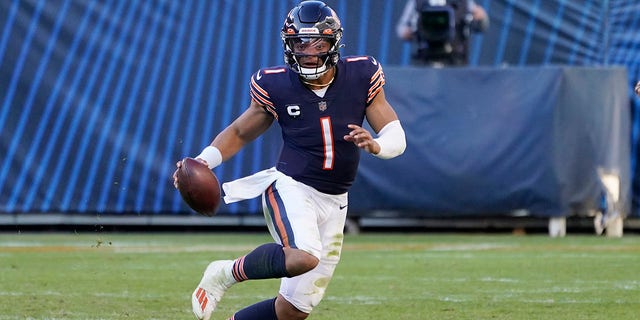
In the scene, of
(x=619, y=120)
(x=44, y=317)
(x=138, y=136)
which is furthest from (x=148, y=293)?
(x=619, y=120)

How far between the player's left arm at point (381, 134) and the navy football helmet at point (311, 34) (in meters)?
0.27

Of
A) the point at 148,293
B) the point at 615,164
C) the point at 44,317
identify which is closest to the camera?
the point at 44,317

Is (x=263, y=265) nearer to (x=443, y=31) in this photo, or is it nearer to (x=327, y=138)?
(x=327, y=138)

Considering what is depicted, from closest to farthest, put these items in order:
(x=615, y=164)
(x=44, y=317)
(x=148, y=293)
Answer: (x=44, y=317) → (x=148, y=293) → (x=615, y=164)

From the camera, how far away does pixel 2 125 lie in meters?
12.6

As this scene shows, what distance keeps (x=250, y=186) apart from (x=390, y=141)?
23.6 inches

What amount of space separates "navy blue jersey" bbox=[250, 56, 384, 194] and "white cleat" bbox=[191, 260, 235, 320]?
0.47 meters

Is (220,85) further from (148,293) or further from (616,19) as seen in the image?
(148,293)

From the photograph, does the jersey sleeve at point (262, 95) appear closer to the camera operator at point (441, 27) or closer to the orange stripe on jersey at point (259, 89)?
the orange stripe on jersey at point (259, 89)

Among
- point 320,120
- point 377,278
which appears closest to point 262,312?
point 320,120

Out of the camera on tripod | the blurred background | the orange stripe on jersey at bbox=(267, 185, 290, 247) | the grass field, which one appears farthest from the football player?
the blurred background

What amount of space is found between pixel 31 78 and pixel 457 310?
7312 millimetres

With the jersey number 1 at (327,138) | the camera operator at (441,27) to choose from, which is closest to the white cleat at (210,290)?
the jersey number 1 at (327,138)

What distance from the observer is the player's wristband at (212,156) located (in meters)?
5.26
